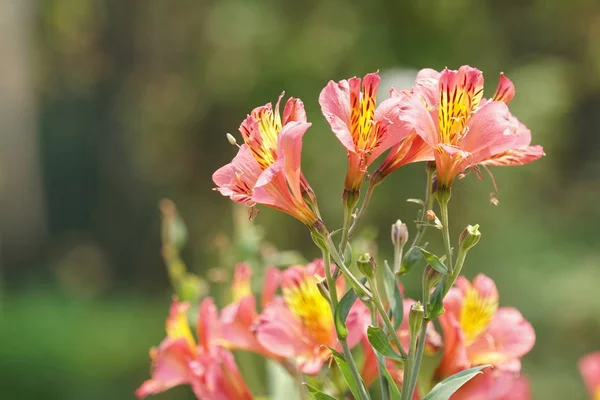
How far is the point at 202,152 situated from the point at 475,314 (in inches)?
165

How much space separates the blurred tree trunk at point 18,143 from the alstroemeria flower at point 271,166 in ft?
18.5

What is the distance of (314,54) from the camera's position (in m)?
3.46

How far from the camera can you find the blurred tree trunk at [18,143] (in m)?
5.73

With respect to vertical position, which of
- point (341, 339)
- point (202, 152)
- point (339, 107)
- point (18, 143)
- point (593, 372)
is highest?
point (18, 143)

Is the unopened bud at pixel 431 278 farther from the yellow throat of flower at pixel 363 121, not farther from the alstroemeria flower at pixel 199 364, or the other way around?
the alstroemeria flower at pixel 199 364

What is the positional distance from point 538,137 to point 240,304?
303 cm

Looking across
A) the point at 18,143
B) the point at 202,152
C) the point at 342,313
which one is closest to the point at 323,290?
the point at 342,313

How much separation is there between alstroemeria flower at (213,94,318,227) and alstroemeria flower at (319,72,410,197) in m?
0.02

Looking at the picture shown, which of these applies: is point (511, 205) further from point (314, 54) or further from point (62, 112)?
point (62, 112)

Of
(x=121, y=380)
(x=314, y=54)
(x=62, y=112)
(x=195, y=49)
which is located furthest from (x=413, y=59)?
(x=62, y=112)

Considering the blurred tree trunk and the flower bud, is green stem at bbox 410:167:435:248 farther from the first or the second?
the blurred tree trunk

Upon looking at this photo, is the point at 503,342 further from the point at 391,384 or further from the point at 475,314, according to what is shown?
the point at 391,384

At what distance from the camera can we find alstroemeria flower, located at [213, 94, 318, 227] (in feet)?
1.30

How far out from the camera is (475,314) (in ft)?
1.68
